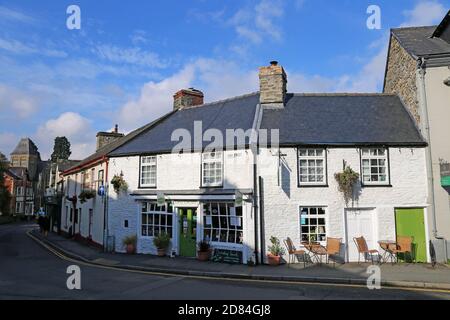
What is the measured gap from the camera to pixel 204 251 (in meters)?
14.6

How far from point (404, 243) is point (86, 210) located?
18177mm

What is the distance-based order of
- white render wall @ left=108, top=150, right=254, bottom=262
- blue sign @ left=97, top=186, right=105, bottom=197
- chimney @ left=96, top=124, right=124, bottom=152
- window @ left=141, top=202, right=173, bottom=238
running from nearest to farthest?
white render wall @ left=108, top=150, right=254, bottom=262
window @ left=141, top=202, right=173, bottom=238
blue sign @ left=97, top=186, right=105, bottom=197
chimney @ left=96, top=124, right=124, bottom=152

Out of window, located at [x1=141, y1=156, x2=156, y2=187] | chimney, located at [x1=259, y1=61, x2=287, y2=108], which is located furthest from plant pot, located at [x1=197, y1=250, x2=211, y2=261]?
chimney, located at [x1=259, y1=61, x2=287, y2=108]

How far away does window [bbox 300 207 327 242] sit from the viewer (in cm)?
1386

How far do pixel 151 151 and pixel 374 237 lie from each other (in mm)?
10293

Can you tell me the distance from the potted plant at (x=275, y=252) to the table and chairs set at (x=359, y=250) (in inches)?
11.5

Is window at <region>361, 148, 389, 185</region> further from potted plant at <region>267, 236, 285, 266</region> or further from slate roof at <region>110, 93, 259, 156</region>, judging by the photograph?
slate roof at <region>110, 93, 259, 156</region>

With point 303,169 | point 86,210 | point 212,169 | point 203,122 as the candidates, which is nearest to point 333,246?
point 303,169

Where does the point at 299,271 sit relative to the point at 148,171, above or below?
below

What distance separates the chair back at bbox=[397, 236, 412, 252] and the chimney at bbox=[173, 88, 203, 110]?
45.7 feet

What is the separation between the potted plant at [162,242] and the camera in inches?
614

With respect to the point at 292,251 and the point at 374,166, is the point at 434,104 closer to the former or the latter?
the point at 374,166

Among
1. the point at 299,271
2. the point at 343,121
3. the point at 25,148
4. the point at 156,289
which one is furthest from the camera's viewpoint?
the point at 25,148
